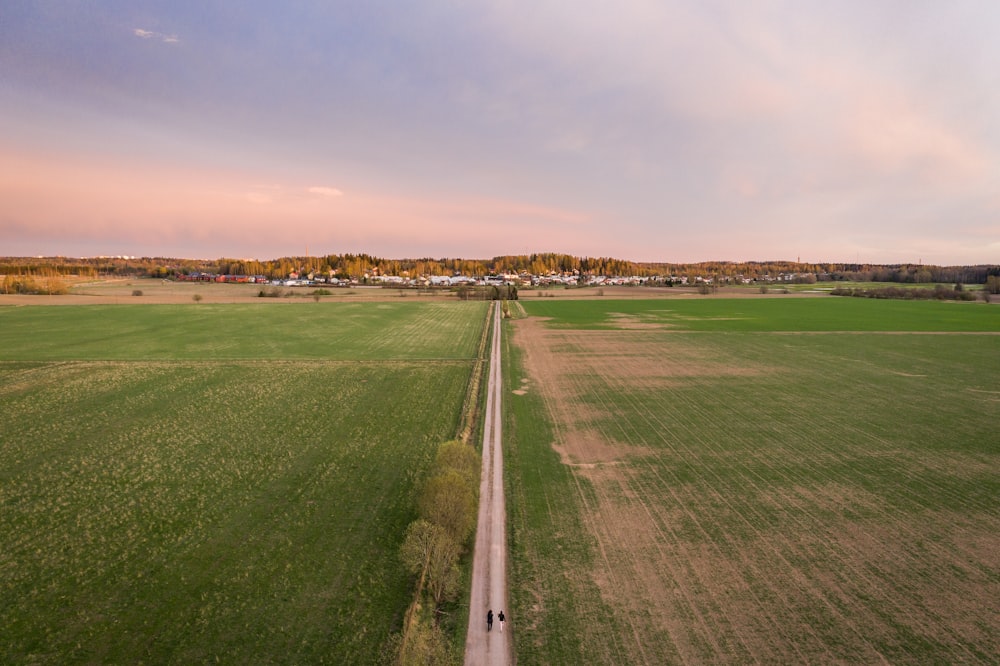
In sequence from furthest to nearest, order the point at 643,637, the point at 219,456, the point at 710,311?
the point at 710,311, the point at 219,456, the point at 643,637

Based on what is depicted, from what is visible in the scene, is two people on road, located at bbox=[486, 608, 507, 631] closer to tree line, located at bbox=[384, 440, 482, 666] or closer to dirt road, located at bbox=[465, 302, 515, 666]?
dirt road, located at bbox=[465, 302, 515, 666]

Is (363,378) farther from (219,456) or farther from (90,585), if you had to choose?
(90,585)

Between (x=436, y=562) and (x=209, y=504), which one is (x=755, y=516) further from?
(x=209, y=504)

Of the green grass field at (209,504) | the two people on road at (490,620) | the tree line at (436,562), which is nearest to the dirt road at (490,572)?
the two people on road at (490,620)

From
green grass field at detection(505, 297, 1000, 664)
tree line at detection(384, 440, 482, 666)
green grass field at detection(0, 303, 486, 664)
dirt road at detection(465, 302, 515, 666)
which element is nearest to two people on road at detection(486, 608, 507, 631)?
dirt road at detection(465, 302, 515, 666)

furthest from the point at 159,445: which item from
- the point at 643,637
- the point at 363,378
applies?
the point at 643,637

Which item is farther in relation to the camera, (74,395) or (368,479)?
(74,395)
